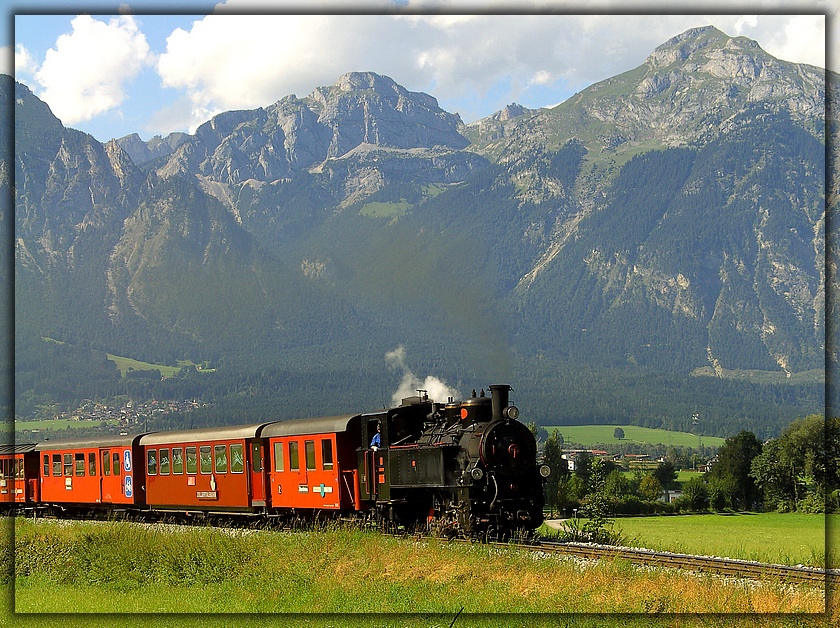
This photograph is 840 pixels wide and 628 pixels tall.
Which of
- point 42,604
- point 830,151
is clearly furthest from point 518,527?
point 830,151

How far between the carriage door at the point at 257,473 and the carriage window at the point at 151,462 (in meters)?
7.60

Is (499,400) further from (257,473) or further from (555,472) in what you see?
(555,472)

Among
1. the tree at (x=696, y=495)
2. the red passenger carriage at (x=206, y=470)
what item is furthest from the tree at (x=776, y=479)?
the red passenger carriage at (x=206, y=470)

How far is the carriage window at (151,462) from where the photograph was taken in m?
42.6

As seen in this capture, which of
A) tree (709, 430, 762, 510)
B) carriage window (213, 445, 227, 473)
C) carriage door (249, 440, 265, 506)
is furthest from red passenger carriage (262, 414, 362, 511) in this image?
tree (709, 430, 762, 510)

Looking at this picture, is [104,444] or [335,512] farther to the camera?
[104,444]

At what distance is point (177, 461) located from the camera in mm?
40906

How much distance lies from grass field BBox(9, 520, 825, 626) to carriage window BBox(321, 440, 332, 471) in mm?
3569

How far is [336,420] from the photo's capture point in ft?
107

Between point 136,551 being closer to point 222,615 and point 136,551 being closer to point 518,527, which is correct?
point 222,615

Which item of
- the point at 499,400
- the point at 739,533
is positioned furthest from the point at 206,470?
the point at 739,533

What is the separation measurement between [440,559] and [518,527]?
582 centimetres

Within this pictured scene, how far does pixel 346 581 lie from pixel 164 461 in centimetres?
2182

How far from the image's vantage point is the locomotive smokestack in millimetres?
29219
